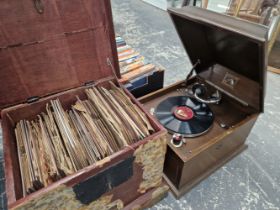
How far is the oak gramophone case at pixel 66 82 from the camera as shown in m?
0.64

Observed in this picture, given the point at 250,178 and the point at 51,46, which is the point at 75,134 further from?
the point at 250,178

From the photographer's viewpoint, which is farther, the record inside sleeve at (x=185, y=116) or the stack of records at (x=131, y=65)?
the stack of records at (x=131, y=65)

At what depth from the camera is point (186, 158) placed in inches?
34.9

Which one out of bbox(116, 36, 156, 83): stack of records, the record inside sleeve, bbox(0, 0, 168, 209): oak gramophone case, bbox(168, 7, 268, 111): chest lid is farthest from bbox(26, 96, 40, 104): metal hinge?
bbox(168, 7, 268, 111): chest lid

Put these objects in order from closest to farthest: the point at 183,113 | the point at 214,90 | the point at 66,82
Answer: the point at 66,82 → the point at 183,113 → the point at 214,90

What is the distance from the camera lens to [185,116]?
1.11 m

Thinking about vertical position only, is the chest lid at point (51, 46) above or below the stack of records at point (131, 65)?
above

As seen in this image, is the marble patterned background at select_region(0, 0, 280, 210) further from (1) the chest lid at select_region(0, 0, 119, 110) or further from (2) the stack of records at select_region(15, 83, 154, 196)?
(1) the chest lid at select_region(0, 0, 119, 110)

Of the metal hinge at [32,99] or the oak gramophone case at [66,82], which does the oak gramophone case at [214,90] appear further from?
the metal hinge at [32,99]

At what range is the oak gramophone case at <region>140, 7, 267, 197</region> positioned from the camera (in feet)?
2.86

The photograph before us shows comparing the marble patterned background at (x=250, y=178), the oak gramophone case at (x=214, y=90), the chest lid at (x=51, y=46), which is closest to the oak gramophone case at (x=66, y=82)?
the chest lid at (x=51, y=46)

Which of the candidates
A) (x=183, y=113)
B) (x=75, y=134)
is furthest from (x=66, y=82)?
(x=183, y=113)

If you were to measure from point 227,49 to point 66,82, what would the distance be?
2.59 feet

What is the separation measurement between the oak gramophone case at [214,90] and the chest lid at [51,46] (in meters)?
0.38
